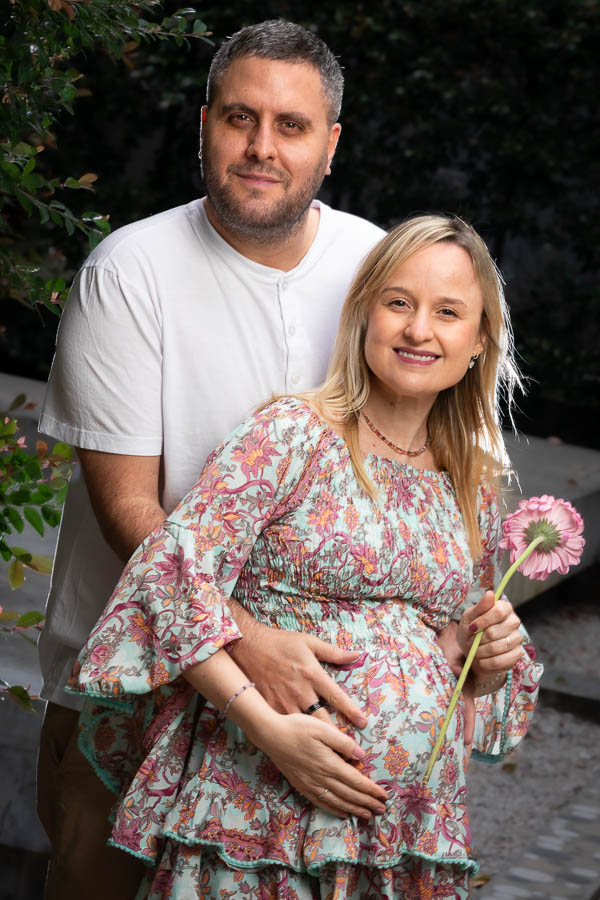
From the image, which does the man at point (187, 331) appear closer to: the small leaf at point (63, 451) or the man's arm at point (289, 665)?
the small leaf at point (63, 451)

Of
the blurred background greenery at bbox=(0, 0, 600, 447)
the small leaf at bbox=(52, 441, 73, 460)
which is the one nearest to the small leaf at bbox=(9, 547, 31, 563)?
the small leaf at bbox=(52, 441, 73, 460)

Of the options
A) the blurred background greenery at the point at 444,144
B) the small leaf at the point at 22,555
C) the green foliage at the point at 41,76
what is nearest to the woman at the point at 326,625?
the small leaf at the point at 22,555

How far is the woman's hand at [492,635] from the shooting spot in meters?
2.06

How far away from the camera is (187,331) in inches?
91.6

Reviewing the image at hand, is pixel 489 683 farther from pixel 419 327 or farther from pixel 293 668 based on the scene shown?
pixel 419 327

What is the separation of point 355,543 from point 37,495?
0.70 metres

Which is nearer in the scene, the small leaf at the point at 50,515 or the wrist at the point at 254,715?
the wrist at the point at 254,715

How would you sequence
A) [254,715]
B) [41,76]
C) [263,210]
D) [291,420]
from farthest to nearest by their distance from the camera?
[41,76] < [263,210] < [291,420] < [254,715]

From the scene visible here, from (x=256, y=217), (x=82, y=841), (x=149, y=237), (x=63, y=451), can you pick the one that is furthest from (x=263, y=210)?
(x=82, y=841)

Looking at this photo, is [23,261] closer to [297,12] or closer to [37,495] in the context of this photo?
[37,495]

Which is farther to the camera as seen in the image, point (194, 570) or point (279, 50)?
point (279, 50)

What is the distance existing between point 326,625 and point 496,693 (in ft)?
1.55

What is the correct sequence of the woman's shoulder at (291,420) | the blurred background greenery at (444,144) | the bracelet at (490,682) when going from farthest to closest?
the blurred background greenery at (444,144) → the bracelet at (490,682) → the woman's shoulder at (291,420)

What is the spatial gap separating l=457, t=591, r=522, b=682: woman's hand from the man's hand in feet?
0.79
